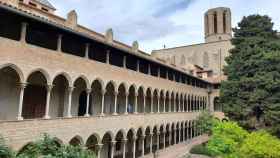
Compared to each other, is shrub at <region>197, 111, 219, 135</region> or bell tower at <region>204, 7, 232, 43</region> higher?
bell tower at <region>204, 7, 232, 43</region>

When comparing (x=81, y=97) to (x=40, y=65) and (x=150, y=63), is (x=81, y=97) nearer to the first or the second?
(x=40, y=65)

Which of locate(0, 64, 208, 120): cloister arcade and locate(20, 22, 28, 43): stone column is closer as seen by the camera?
locate(20, 22, 28, 43): stone column

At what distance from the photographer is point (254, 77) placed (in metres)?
25.5

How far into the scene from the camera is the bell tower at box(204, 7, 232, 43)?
189 ft

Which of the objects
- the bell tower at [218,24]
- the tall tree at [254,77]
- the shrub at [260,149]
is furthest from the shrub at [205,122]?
the bell tower at [218,24]

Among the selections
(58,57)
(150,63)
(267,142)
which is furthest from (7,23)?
(267,142)

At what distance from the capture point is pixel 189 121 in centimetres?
3456

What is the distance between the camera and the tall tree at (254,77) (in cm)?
2411

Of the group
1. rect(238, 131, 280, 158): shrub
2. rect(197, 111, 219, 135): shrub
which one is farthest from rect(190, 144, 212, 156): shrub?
rect(238, 131, 280, 158): shrub

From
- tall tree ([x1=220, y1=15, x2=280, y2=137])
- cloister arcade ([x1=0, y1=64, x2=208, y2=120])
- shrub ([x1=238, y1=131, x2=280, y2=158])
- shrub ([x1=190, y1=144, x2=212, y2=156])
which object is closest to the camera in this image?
cloister arcade ([x1=0, y1=64, x2=208, y2=120])

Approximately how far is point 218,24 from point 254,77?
3564 cm

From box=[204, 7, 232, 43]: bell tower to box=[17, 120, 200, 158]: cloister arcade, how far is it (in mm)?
29609

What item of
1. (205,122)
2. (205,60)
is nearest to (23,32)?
(205,122)

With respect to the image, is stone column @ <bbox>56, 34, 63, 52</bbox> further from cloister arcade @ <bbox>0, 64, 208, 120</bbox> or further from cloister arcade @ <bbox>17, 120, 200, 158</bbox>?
cloister arcade @ <bbox>17, 120, 200, 158</bbox>
